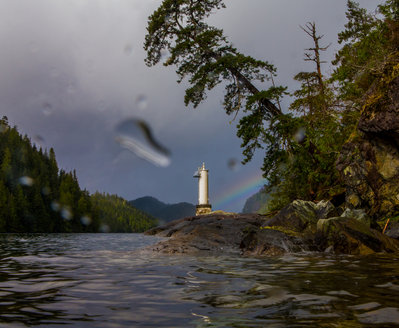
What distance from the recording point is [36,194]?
92.8 meters

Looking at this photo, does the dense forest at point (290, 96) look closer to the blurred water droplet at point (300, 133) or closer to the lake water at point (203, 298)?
the blurred water droplet at point (300, 133)

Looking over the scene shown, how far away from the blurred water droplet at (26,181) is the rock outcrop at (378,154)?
103095 millimetres

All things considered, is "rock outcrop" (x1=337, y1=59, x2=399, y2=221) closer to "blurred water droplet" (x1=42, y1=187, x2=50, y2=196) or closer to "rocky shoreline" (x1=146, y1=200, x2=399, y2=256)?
"rocky shoreline" (x1=146, y1=200, x2=399, y2=256)

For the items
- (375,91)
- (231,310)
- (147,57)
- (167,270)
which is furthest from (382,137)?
(147,57)

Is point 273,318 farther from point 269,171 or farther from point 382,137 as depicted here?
point 269,171

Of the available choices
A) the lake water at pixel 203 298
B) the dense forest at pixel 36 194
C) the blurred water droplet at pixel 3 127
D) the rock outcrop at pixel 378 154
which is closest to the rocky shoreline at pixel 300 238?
the rock outcrop at pixel 378 154

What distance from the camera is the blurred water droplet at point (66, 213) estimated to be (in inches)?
3973

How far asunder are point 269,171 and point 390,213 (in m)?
9.02

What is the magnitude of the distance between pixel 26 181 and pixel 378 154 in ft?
351

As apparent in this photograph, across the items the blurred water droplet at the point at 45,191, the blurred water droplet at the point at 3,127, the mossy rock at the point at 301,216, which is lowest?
the mossy rock at the point at 301,216

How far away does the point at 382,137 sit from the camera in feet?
44.1

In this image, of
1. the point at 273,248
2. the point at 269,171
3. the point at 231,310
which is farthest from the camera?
the point at 269,171

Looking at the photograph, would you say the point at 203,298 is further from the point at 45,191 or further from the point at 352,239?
the point at 45,191

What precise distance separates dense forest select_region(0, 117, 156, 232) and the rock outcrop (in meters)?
82.3
